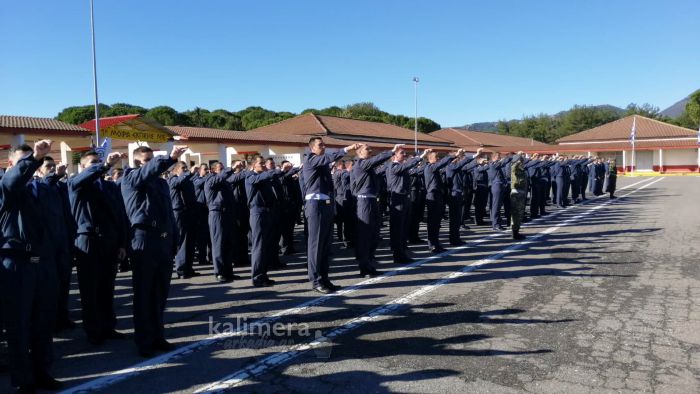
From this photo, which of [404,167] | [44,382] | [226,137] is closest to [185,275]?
[404,167]

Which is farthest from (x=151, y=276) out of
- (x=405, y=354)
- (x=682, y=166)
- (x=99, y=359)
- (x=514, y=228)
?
(x=682, y=166)

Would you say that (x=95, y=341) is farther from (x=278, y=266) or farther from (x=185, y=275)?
(x=278, y=266)

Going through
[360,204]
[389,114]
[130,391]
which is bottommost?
[130,391]

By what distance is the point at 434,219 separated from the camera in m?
10.3

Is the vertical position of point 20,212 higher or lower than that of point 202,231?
higher

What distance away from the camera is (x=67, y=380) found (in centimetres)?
429

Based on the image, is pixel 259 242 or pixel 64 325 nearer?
pixel 64 325

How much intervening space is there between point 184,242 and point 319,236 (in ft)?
9.06

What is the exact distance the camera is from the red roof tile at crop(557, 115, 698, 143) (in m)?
53.5

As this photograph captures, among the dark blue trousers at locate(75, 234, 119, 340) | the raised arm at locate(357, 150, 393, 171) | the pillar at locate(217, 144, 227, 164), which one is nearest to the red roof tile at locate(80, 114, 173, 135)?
the pillar at locate(217, 144, 227, 164)

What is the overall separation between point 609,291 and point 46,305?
6326 millimetres

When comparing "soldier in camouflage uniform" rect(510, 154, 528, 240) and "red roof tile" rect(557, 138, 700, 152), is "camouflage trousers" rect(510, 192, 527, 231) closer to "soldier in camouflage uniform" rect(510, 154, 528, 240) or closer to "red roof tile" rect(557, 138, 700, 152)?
"soldier in camouflage uniform" rect(510, 154, 528, 240)

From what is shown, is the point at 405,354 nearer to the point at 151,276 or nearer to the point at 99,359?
the point at 151,276

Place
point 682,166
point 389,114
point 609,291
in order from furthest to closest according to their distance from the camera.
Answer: point 389,114, point 682,166, point 609,291
